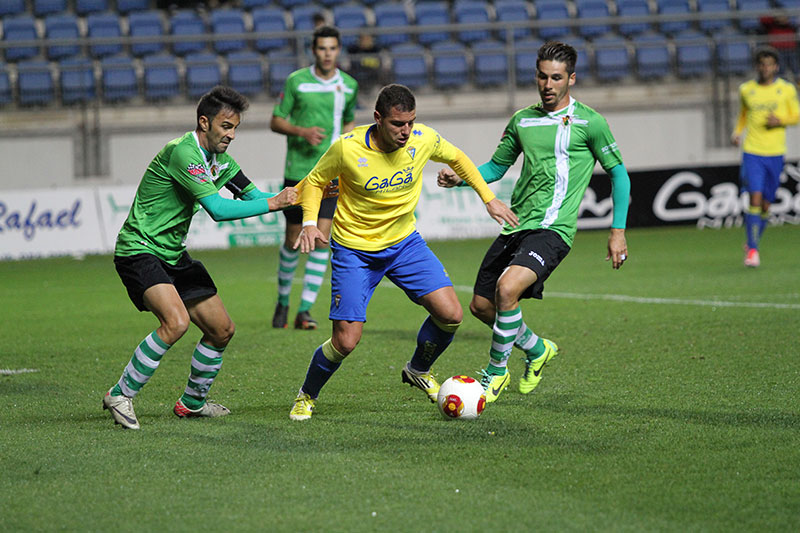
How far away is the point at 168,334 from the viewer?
5.39 m

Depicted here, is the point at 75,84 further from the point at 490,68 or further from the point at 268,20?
the point at 490,68

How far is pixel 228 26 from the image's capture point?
19484 mm

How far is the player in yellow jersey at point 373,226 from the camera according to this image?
5.43 m

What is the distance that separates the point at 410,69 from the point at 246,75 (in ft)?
9.77

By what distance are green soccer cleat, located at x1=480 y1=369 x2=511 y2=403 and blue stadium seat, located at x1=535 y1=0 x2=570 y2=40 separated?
14961 mm

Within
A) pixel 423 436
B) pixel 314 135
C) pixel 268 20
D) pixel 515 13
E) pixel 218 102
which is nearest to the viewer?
pixel 423 436

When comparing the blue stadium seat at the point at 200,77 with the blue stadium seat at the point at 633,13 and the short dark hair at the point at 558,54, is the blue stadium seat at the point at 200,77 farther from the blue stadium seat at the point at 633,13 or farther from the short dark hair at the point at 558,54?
the short dark hair at the point at 558,54

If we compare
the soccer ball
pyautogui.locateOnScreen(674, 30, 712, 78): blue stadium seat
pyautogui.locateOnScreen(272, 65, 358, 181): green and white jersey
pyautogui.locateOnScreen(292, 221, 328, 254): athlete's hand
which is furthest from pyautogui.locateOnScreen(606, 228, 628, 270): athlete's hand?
pyautogui.locateOnScreen(674, 30, 712, 78): blue stadium seat

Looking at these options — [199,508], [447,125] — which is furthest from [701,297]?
[447,125]

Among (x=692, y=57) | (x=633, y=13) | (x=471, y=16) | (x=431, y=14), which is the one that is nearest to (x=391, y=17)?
(x=431, y=14)

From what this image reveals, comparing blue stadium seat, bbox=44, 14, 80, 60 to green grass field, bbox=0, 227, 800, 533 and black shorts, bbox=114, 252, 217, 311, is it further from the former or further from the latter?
black shorts, bbox=114, 252, 217, 311

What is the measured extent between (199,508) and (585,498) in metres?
1.47

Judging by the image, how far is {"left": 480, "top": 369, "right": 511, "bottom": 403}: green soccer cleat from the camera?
5.73 meters

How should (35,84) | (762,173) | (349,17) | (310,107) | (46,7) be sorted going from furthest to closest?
(349,17) → (46,7) → (35,84) → (762,173) → (310,107)
